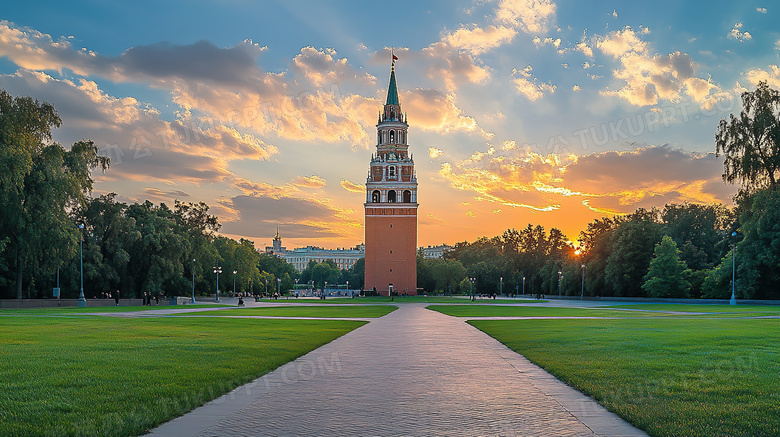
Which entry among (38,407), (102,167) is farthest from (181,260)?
(38,407)

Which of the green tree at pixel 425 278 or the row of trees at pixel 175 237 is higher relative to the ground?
the row of trees at pixel 175 237

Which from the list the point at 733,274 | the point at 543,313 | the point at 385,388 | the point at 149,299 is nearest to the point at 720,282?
the point at 733,274

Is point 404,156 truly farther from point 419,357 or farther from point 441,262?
point 419,357

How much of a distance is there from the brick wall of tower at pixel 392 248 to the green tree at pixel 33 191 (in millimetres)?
68379

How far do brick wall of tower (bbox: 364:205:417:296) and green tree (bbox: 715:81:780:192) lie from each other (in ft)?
215

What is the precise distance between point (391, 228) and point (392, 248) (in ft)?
12.1

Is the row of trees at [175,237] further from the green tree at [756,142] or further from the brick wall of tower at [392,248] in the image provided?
the brick wall of tower at [392,248]

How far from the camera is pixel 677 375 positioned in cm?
1080

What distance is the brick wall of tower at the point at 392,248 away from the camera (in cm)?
11331

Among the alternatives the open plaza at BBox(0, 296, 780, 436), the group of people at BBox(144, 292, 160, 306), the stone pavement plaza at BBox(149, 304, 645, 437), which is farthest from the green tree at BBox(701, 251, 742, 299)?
the group of people at BBox(144, 292, 160, 306)

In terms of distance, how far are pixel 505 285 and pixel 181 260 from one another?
9494 centimetres

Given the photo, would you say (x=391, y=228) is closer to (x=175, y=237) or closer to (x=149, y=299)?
(x=175, y=237)

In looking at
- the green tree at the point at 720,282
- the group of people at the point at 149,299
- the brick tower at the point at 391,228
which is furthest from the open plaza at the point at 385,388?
the brick tower at the point at 391,228

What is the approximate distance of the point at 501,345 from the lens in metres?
17.8
